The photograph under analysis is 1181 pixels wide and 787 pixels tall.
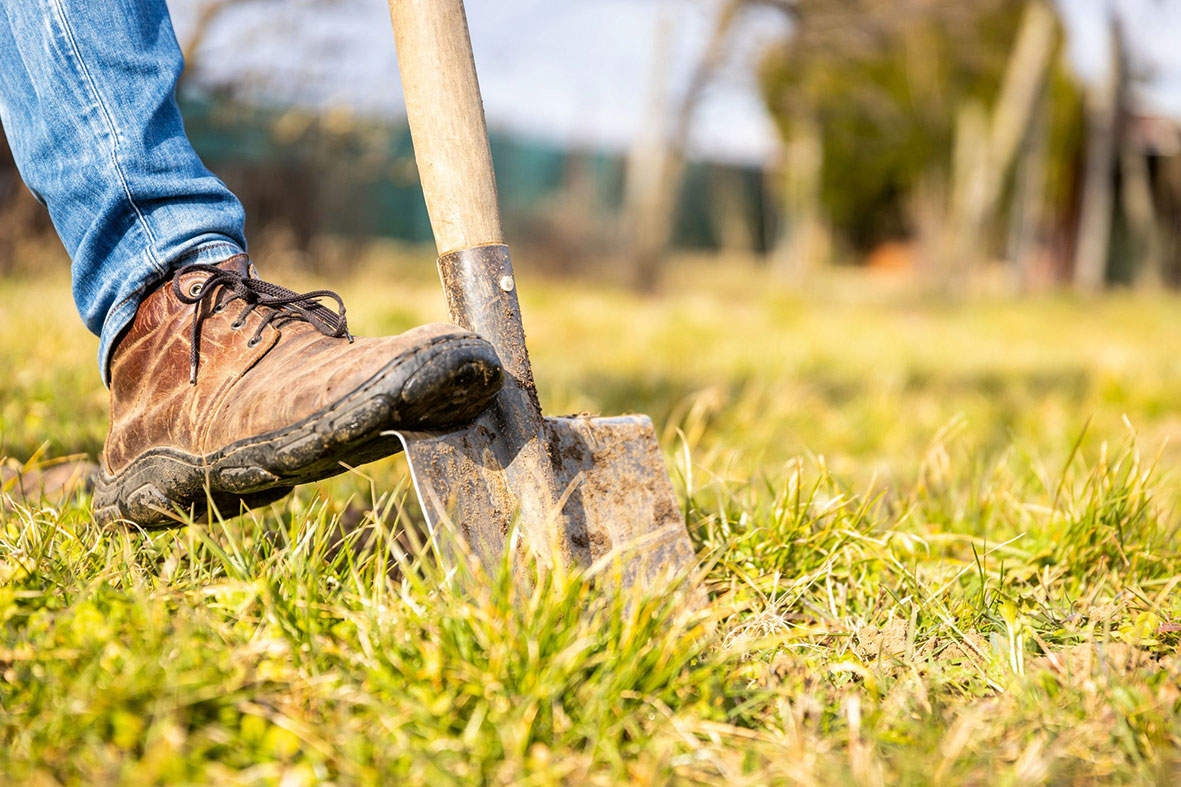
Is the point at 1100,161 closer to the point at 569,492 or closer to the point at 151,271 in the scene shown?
the point at 569,492

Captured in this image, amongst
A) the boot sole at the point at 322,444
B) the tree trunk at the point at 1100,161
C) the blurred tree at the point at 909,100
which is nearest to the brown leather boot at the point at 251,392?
the boot sole at the point at 322,444

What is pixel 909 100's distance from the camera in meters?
18.0

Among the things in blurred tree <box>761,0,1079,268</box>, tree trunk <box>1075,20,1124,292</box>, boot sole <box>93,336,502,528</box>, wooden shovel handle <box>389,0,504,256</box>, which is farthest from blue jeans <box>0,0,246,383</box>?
tree trunk <box>1075,20,1124,292</box>

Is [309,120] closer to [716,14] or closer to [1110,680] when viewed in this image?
[716,14]

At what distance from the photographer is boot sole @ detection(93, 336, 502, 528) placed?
123 cm

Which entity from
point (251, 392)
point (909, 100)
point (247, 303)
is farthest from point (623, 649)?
point (909, 100)

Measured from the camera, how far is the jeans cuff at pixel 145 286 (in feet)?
5.18

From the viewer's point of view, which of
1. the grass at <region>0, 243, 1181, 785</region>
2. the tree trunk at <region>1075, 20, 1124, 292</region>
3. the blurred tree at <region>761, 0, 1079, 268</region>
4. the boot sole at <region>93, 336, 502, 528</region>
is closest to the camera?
the grass at <region>0, 243, 1181, 785</region>

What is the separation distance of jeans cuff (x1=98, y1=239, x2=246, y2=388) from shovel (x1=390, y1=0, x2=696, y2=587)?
0.40 m

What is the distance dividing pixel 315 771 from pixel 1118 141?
20580 millimetres

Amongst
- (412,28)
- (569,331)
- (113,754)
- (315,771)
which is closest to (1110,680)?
(315,771)

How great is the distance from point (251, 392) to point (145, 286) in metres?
0.34

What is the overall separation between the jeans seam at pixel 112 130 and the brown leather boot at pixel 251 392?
0.06 meters

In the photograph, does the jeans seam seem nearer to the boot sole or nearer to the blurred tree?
the boot sole
